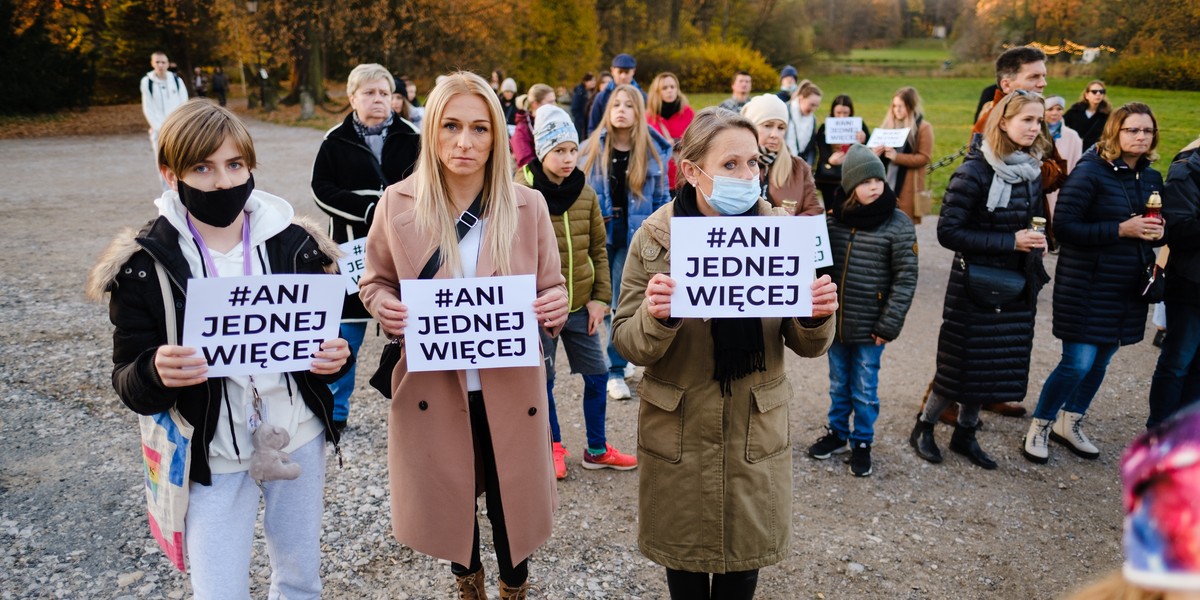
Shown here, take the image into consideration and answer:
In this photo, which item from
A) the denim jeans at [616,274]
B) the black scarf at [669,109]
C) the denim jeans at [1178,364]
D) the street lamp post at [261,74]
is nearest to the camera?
the denim jeans at [1178,364]

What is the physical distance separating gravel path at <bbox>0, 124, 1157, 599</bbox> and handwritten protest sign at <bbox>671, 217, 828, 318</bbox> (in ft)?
5.56

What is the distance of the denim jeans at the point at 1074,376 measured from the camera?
15.7ft

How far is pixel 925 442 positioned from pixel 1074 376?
0.98 m

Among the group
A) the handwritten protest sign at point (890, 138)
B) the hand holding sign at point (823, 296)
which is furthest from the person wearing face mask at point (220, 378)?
the handwritten protest sign at point (890, 138)

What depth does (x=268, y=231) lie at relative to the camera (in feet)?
8.61

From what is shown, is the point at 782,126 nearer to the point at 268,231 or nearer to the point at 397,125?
the point at 397,125

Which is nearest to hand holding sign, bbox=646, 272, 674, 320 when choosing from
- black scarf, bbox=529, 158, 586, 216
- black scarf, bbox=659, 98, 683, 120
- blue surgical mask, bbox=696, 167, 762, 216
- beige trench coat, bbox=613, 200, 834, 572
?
beige trench coat, bbox=613, 200, 834, 572

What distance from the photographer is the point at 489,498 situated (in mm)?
3082

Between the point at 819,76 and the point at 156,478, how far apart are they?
5135cm

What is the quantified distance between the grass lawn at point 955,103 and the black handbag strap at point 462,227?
16.2 ft

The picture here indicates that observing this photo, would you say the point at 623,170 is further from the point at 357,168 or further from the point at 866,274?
the point at 866,274

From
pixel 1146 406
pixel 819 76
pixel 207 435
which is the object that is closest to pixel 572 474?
pixel 207 435

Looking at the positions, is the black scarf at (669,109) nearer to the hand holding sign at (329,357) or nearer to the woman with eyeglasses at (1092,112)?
the woman with eyeglasses at (1092,112)

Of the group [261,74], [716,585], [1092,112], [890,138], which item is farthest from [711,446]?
[261,74]
